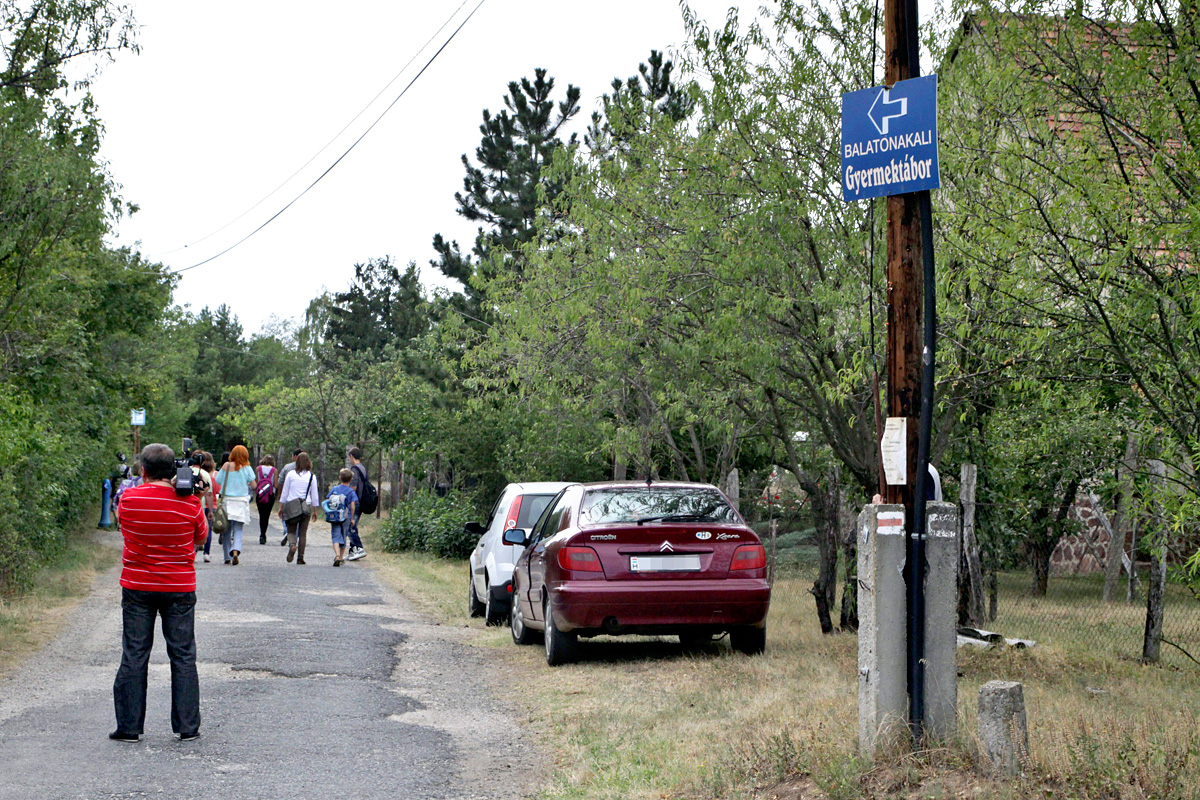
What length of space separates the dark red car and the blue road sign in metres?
4.32

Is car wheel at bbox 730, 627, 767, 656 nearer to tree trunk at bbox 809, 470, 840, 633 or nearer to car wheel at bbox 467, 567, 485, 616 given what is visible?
tree trunk at bbox 809, 470, 840, 633

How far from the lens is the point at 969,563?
12.4 m

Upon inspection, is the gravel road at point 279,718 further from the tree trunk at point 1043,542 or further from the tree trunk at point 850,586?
the tree trunk at point 1043,542

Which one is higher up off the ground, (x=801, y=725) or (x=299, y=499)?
(x=299, y=499)

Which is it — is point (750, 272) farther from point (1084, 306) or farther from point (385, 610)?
point (385, 610)

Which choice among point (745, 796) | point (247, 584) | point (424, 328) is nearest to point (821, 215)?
point (745, 796)

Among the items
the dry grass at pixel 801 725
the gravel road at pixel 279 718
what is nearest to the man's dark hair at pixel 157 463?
the gravel road at pixel 279 718

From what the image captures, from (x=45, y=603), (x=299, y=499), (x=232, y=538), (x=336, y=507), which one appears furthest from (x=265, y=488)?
(x=45, y=603)

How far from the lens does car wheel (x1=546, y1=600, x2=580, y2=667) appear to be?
34.0 ft

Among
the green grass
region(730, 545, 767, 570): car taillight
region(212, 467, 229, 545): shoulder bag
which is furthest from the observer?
region(212, 467, 229, 545): shoulder bag

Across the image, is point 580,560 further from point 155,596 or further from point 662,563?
point 155,596

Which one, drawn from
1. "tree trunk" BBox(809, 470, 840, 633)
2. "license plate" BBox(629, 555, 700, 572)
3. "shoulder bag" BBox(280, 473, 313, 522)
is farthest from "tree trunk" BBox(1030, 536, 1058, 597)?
"shoulder bag" BBox(280, 473, 313, 522)

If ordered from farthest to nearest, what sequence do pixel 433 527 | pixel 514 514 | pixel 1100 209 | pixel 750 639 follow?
pixel 433 527, pixel 514 514, pixel 750 639, pixel 1100 209

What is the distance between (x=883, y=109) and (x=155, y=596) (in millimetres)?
4800
